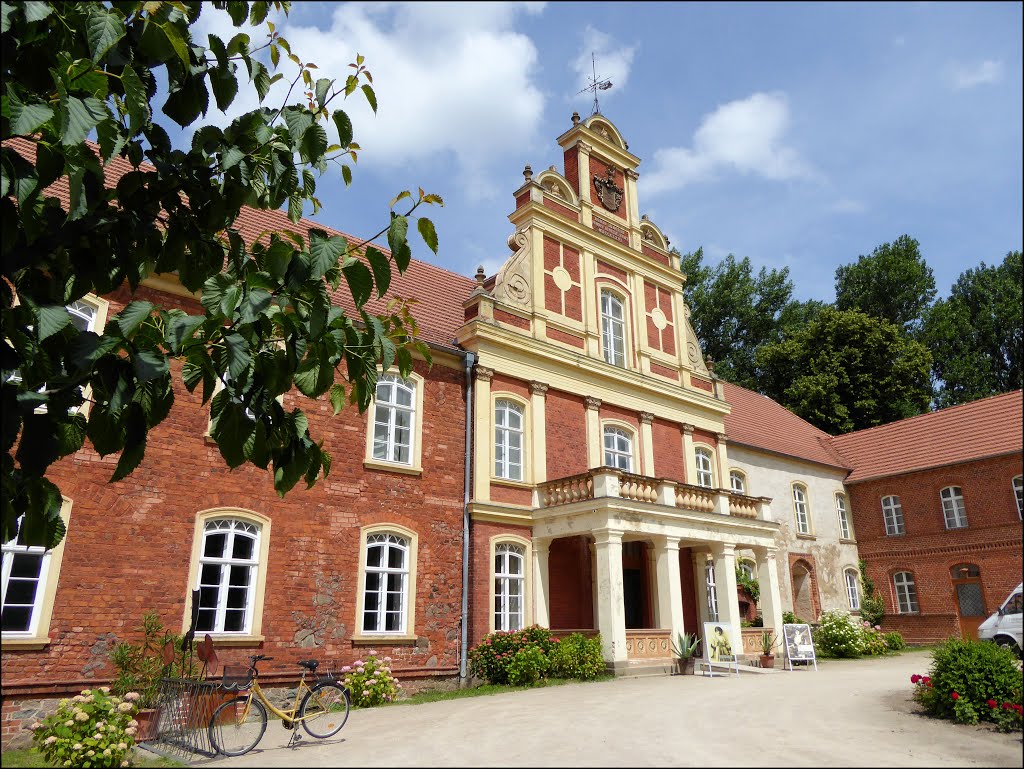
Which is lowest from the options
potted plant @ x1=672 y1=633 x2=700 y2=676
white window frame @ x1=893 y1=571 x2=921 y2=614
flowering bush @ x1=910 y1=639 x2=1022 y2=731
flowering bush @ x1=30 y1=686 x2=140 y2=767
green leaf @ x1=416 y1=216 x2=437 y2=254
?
flowering bush @ x1=30 y1=686 x2=140 y2=767

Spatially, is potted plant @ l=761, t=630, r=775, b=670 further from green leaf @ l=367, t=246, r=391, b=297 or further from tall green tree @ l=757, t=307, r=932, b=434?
green leaf @ l=367, t=246, r=391, b=297

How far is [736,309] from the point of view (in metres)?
41.9

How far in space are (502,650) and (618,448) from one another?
6.28m

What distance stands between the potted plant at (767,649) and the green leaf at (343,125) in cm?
1471

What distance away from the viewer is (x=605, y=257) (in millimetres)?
19125

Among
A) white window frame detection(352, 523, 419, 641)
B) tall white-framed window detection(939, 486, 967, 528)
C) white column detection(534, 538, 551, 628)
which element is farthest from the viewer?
white column detection(534, 538, 551, 628)

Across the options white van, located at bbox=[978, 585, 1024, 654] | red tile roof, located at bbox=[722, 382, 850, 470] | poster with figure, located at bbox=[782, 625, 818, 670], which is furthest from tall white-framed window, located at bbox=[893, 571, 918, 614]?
red tile roof, located at bbox=[722, 382, 850, 470]

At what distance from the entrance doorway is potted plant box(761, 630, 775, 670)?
13850 mm


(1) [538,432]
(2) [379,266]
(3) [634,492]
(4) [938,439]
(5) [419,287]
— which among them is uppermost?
(5) [419,287]

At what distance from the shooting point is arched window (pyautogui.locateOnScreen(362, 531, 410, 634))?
1320cm

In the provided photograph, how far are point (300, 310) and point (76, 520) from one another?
788cm

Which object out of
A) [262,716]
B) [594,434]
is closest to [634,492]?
[594,434]

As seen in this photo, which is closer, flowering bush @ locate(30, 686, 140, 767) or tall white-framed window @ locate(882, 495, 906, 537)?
tall white-framed window @ locate(882, 495, 906, 537)

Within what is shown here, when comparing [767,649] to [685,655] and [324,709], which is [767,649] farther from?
[324,709]
